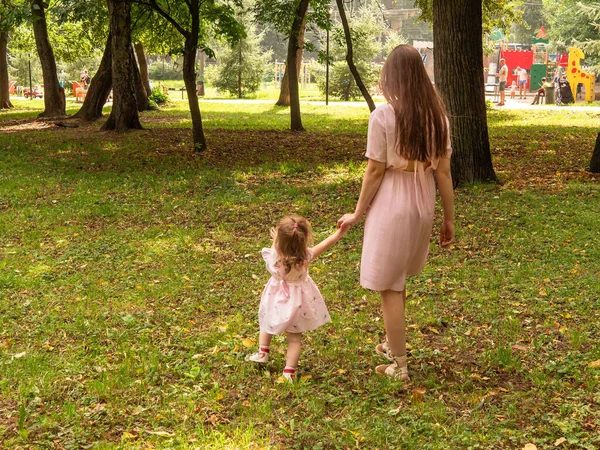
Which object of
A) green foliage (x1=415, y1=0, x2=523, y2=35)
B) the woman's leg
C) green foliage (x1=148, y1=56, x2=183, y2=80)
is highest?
green foliage (x1=148, y1=56, x2=183, y2=80)

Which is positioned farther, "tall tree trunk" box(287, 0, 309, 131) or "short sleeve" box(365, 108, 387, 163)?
"tall tree trunk" box(287, 0, 309, 131)

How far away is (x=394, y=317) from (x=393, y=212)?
0.69 meters

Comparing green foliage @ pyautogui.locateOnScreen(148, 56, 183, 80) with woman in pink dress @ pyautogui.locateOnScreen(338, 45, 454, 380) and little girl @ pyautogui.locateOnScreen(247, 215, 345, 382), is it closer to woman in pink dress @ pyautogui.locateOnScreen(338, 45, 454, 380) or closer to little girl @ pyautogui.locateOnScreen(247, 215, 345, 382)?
little girl @ pyautogui.locateOnScreen(247, 215, 345, 382)

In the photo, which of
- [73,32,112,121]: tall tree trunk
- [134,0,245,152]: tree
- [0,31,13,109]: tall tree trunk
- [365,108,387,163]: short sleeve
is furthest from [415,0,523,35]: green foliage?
[0,31,13,109]: tall tree trunk

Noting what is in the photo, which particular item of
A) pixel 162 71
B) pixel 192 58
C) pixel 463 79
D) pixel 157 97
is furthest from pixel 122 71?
pixel 162 71

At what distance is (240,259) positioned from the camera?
730 centimetres

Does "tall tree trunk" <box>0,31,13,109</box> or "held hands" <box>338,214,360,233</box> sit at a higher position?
"tall tree trunk" <box>0,31,13,109</box>

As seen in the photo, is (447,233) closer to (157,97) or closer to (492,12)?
(492,12)

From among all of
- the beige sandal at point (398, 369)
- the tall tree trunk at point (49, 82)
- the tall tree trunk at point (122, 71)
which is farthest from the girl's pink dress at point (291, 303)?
the tall tree trunk at point (49, 82)

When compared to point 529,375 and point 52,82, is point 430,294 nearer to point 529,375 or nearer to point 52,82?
point 529,375

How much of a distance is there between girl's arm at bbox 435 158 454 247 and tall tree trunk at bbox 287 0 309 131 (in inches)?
522

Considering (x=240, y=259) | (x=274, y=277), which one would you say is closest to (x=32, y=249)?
(x=240, y=259)

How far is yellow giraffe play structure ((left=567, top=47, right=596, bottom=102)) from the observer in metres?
32.8

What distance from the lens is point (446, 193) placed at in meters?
4.26
